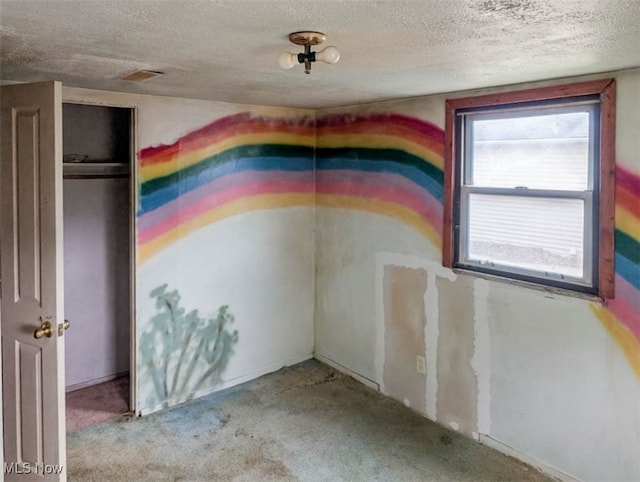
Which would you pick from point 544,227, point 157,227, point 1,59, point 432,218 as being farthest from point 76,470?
point 544,227

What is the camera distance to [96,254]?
13.5ft

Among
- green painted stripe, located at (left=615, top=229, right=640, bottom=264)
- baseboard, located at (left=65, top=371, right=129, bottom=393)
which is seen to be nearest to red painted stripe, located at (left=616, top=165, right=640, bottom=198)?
green painted stripe, located at (left=615, top=229, right=640, bottom=264)

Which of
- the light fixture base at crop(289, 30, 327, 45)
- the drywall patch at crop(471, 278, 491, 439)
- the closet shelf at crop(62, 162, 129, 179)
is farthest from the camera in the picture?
the closet shelf at crop(62, 162, 129, 179)

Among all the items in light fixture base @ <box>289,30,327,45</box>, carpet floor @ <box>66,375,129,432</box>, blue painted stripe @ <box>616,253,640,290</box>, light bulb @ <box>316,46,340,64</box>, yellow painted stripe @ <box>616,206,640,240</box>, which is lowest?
carpet floor @ <box>66,375,129,432</box>

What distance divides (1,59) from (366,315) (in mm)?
2829

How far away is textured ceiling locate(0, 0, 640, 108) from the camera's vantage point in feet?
5.18

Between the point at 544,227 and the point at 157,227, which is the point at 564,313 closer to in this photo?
the point at 544,227

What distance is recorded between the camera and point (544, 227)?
9.62 feet

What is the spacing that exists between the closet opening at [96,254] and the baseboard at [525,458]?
2439 mm

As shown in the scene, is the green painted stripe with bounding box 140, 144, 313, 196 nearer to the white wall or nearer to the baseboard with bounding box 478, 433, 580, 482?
the white wall

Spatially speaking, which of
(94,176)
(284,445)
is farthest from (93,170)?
(284,445)

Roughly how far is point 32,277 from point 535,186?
2587 mm

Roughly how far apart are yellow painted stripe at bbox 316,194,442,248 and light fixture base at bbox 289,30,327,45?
188 centimetres

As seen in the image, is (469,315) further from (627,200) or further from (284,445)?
(284,445)
